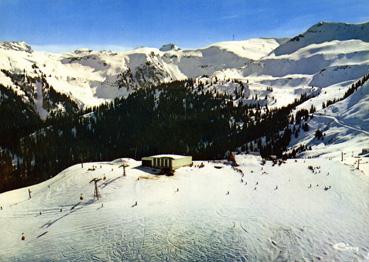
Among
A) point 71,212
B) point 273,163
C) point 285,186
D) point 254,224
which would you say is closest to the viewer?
point 254,224

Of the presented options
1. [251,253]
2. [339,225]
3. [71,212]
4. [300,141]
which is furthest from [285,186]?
[300,141]

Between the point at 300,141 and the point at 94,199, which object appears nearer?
the point at 94,199

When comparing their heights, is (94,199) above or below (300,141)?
above

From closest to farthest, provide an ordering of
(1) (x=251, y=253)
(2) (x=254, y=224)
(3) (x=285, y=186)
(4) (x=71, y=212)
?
(1) (x=251, y=253)
(2) (x=254, y=224)
(4) (x=71, y=212)
(3) (x=285, y=186)

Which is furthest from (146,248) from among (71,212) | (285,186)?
(285,186)

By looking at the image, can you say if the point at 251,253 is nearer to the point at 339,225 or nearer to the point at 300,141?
the point at 339,225

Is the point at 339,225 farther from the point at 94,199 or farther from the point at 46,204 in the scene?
the point at 46,204
